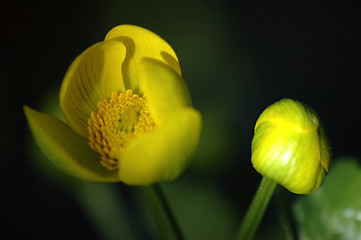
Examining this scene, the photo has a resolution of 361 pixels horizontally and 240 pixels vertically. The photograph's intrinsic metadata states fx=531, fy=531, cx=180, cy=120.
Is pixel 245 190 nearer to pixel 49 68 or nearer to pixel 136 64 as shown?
pixel 136 64

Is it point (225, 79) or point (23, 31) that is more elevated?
point (23, 31)

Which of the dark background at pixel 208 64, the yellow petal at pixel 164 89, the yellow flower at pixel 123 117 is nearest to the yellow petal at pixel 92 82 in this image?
the yellow flower at pixel 123 117

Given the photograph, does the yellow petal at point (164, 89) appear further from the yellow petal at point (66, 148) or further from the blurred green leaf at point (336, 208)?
the blurred green leaf at point (336, 208)

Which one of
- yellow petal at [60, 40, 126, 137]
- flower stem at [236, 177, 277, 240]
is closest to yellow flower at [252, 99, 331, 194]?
flower stem at [236, 177, 277, 240]

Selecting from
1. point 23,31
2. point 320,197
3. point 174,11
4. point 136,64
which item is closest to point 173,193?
point 320,197

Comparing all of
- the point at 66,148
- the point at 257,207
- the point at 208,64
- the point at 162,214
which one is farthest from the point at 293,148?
the point at 208,64

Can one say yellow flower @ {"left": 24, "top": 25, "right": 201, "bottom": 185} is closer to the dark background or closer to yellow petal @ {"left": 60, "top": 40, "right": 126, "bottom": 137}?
yellow petal @ {"left": 60, "top": 40, "right": 126, "bottom": 137}

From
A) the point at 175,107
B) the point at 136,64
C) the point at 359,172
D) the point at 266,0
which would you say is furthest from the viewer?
the point at 266,0
